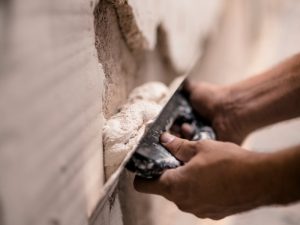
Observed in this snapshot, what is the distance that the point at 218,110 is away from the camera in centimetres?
134

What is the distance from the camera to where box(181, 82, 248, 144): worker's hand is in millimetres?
1335

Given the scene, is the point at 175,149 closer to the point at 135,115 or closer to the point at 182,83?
the point at 135,115

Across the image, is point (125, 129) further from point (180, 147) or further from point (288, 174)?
point (288, 174)

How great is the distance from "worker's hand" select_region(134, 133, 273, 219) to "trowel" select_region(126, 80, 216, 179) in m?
0.02

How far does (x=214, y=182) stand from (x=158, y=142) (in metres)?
0.19

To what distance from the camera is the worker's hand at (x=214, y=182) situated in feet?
2.82

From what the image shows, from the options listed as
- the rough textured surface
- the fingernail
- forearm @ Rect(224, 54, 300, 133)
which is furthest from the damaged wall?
forearm @ Rect(224, 54, 300, 133)

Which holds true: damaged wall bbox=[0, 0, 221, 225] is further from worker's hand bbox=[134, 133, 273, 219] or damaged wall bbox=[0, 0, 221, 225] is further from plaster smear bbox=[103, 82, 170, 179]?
worker's hand bbox=[134, 133, 273, 219]

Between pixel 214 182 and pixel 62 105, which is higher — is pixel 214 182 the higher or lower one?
the lower one

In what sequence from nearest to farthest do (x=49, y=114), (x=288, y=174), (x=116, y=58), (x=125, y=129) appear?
(x=49, y=114)
(x=288, y=174)
(x=125, y=129)
(x=116, y=58)

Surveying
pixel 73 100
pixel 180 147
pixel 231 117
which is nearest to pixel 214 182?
pixel 180 147

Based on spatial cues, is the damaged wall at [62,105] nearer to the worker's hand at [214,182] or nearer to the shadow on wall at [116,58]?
the shadow on wall at [116,58]

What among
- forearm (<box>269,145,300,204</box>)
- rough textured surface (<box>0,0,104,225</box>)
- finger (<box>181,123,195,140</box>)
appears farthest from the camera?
finger (<box>181,123,195,140</box>)

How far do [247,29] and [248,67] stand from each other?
37cm
